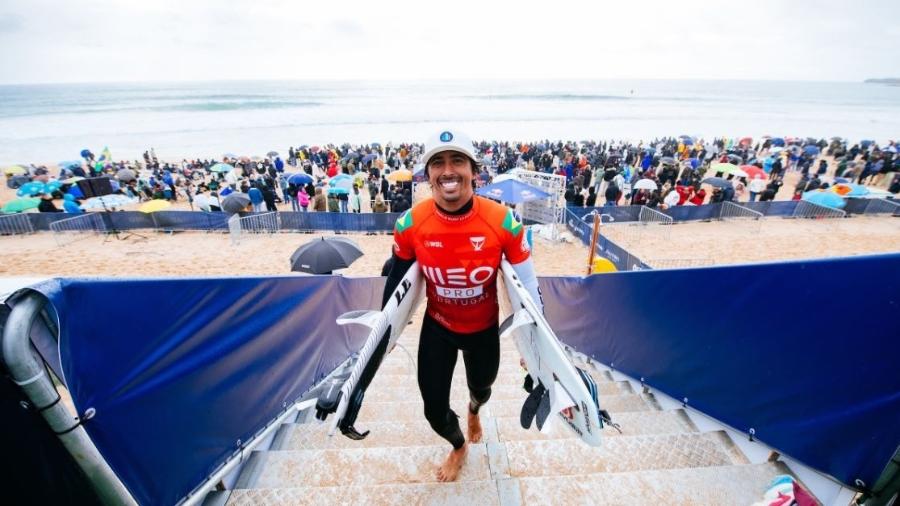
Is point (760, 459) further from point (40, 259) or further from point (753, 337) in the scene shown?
point (40, 259)

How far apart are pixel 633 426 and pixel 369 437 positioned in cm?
235

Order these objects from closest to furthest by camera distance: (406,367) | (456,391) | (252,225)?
(456,391) → (406,367) → (252,225)

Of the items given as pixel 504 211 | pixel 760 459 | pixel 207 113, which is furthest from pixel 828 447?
pixel 207 113

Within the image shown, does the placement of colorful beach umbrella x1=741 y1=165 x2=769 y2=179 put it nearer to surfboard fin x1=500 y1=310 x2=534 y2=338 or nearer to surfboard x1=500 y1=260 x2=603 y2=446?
surfboard x1=500 y1=260 x2=603 y2=446

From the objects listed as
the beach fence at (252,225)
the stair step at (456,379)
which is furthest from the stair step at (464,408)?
the beach fence at (252,225)

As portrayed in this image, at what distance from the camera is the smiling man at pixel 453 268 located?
2506 millimetres

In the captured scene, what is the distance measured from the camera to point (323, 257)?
25.3ft

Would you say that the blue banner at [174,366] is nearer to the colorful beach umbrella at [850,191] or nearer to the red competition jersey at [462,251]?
the red competition jersey at [462,251]

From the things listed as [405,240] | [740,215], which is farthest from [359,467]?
[740,215]

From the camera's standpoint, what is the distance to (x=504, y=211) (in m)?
2.77

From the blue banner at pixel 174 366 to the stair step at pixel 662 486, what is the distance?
2073mm

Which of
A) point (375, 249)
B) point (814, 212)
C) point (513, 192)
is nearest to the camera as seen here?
point (513, 192)

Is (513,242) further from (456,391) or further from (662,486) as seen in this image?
(456,391)

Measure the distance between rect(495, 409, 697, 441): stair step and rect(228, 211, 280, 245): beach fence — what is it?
44.9 feet
